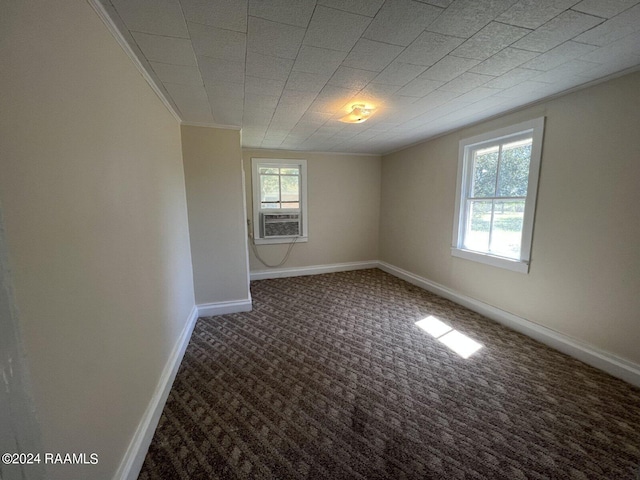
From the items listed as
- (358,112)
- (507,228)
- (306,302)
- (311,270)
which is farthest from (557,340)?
(311,270)

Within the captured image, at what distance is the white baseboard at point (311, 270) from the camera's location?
180 inches

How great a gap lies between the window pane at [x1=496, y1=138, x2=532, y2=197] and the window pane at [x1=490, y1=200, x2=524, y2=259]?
0.12 metres

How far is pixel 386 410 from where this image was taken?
1.69 m

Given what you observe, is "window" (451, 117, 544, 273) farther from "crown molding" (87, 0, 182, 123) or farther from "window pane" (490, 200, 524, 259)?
"crown molding" (87, 0, 182, 123)

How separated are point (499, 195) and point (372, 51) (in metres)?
2.23

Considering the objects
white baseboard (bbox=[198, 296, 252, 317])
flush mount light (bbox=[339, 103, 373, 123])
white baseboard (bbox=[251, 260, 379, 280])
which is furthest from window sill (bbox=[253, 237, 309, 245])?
flush mount light (bbox=[339, 103, 373, 123])

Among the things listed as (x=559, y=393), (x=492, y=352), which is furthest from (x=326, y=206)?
(x=559, y=393)

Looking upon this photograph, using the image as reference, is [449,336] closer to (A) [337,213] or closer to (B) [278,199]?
(A) [337,213]

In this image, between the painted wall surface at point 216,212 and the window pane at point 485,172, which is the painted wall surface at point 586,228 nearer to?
the window pane at point 485,172

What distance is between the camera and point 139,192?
1.55 metres

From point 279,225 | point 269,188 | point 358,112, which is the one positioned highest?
point 358,112

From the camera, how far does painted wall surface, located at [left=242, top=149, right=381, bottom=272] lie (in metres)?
4.62

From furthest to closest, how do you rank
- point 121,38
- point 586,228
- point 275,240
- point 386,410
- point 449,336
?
point 275,240 < point 449,336 < point 586,228 < point 386,410 < point 121,38

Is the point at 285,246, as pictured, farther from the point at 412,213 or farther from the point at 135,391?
the point at 135,391
